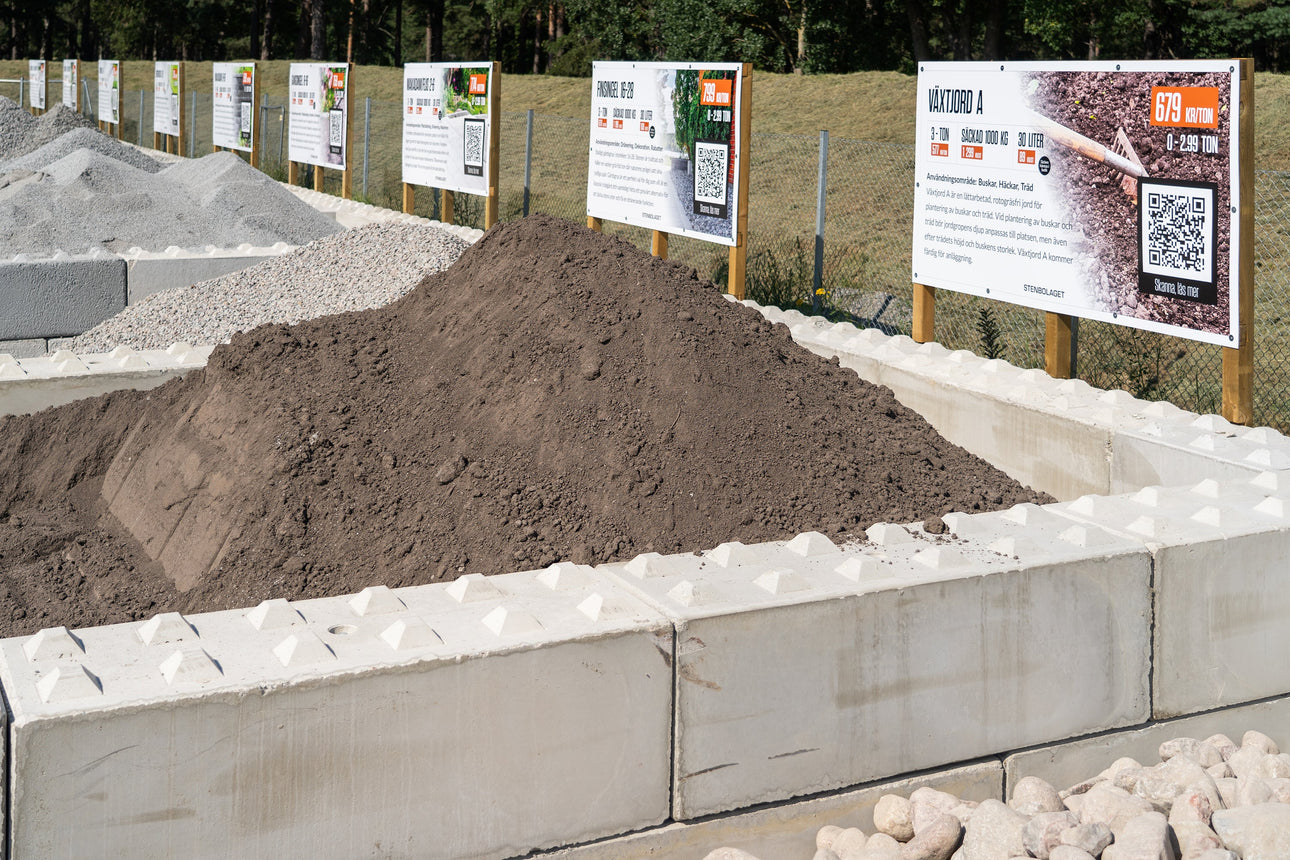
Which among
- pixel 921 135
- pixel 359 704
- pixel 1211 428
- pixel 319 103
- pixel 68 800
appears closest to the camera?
pixel 68 800

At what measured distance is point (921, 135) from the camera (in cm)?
680

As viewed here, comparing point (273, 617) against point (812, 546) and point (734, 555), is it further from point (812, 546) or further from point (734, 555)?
point (812, 546)

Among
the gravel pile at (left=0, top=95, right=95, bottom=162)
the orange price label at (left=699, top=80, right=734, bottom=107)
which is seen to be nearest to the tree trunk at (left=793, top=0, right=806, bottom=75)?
the gravel pile at (left=0, top=95, right=95, bottom=162)

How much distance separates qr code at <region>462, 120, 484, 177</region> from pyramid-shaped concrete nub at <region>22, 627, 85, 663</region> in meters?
10.0

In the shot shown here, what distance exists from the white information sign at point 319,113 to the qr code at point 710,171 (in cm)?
838

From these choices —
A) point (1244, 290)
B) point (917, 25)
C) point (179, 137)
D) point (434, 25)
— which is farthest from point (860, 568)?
point (434, 25)

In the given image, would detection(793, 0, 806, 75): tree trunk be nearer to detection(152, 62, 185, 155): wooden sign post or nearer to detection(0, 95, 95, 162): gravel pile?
detection(152, 62, 185, 155): wooden sign post

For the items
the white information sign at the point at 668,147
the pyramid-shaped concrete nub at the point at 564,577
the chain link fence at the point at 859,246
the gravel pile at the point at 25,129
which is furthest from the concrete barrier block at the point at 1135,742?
the gravel pile at the point at 25,129

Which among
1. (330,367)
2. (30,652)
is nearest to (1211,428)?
(330,367)

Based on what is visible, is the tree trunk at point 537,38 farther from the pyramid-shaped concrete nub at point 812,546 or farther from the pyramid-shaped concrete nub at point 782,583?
the pyramid-shaped concrete nub at point 782,583

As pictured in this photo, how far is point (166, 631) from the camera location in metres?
2.87

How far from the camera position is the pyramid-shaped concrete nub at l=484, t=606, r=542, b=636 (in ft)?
9.52

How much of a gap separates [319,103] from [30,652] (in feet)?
50.1

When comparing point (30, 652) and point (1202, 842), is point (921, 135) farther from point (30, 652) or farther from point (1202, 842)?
point (30, 652)
